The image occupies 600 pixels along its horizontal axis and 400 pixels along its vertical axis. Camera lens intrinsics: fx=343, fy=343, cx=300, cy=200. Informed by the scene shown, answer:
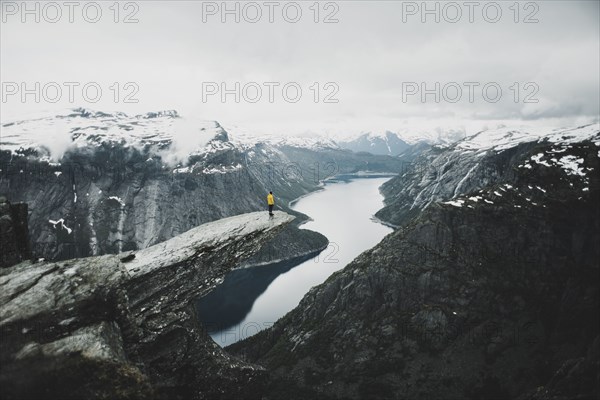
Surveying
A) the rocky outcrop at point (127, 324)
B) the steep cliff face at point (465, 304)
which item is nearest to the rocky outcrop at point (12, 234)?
the rocky outcrop at point (127, 324)

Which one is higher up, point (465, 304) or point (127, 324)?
point (127, 324)

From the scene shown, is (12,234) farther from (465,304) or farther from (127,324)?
(465,304)

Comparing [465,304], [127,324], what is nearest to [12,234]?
[127,324]

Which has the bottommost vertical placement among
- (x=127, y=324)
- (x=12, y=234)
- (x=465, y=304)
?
(x=465, y=304)

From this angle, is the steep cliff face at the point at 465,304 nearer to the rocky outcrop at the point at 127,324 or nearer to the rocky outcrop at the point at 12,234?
the rocky outcrop at the point at 127,324

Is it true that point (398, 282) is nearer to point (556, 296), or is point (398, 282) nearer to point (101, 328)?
point (556, 296)

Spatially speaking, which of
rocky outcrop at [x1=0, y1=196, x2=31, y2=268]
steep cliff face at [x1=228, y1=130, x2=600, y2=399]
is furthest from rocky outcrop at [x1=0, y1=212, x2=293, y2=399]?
steep cliff face at [x1=228, y1=130, x2=600, y2=399]
